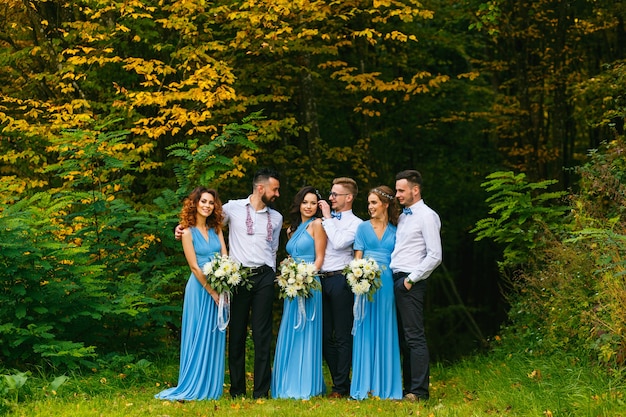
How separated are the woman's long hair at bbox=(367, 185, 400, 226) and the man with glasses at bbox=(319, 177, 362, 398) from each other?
262 millimetres

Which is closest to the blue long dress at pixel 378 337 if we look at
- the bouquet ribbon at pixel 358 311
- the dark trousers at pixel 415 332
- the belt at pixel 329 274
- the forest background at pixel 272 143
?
the bouquet ribbon at pixel 358 311

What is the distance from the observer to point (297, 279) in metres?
8.34

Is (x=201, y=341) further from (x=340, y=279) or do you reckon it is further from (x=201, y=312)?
(x=340, y=279)

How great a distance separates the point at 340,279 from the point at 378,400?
1.25 meters

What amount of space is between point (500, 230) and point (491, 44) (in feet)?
34.1

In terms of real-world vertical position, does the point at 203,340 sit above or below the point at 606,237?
below

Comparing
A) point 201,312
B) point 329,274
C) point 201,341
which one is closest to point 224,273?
point 201,312

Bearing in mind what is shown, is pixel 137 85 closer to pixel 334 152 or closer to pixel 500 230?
pixel 334 152

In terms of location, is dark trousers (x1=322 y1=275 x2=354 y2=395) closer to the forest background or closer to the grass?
the grass

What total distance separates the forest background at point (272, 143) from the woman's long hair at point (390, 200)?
6.12 feet

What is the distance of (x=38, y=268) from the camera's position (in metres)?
9.28

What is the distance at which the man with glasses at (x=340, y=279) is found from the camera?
8648 mm

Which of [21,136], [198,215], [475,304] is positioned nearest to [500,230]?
[198,215]

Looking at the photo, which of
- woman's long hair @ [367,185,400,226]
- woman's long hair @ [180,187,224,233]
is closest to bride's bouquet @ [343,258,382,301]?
woman's long hair @ [367,185,400,226]
